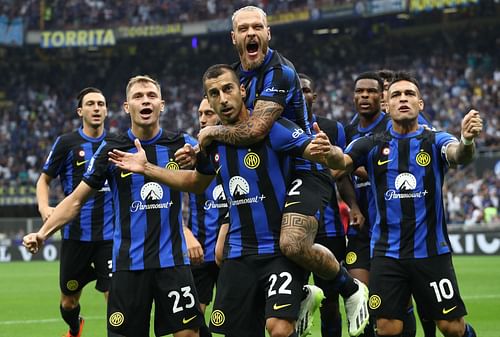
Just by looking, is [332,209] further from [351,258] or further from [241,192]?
[241,192]

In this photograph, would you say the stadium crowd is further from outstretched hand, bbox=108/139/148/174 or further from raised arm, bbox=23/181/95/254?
outstretched hand, bbox=108/139/148/174

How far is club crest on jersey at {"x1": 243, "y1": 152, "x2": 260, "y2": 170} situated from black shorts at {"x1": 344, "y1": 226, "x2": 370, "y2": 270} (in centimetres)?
272

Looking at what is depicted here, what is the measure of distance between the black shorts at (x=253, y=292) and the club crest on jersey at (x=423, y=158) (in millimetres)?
1599

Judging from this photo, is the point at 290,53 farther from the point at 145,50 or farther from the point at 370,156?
the point at 370,156

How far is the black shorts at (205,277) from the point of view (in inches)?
375

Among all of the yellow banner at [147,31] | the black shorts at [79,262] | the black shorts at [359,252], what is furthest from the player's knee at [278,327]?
the yellow banner at [147,31]

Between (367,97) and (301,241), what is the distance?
302 centimetres

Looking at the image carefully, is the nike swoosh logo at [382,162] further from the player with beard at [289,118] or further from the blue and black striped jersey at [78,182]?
the blue and black striped jersey at [78,182]

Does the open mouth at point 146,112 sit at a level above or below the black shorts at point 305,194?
above

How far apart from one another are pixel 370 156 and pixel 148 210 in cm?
186

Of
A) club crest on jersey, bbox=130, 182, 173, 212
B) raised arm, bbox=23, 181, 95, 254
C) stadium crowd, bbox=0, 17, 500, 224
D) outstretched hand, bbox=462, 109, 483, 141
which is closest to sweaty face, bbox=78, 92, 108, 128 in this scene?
raised arm, bbox=23, 181, 95, 254

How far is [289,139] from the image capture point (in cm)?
676

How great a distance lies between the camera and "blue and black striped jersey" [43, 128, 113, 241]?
35.6 feet

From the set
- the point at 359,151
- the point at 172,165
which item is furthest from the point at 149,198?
the point at 359,151
